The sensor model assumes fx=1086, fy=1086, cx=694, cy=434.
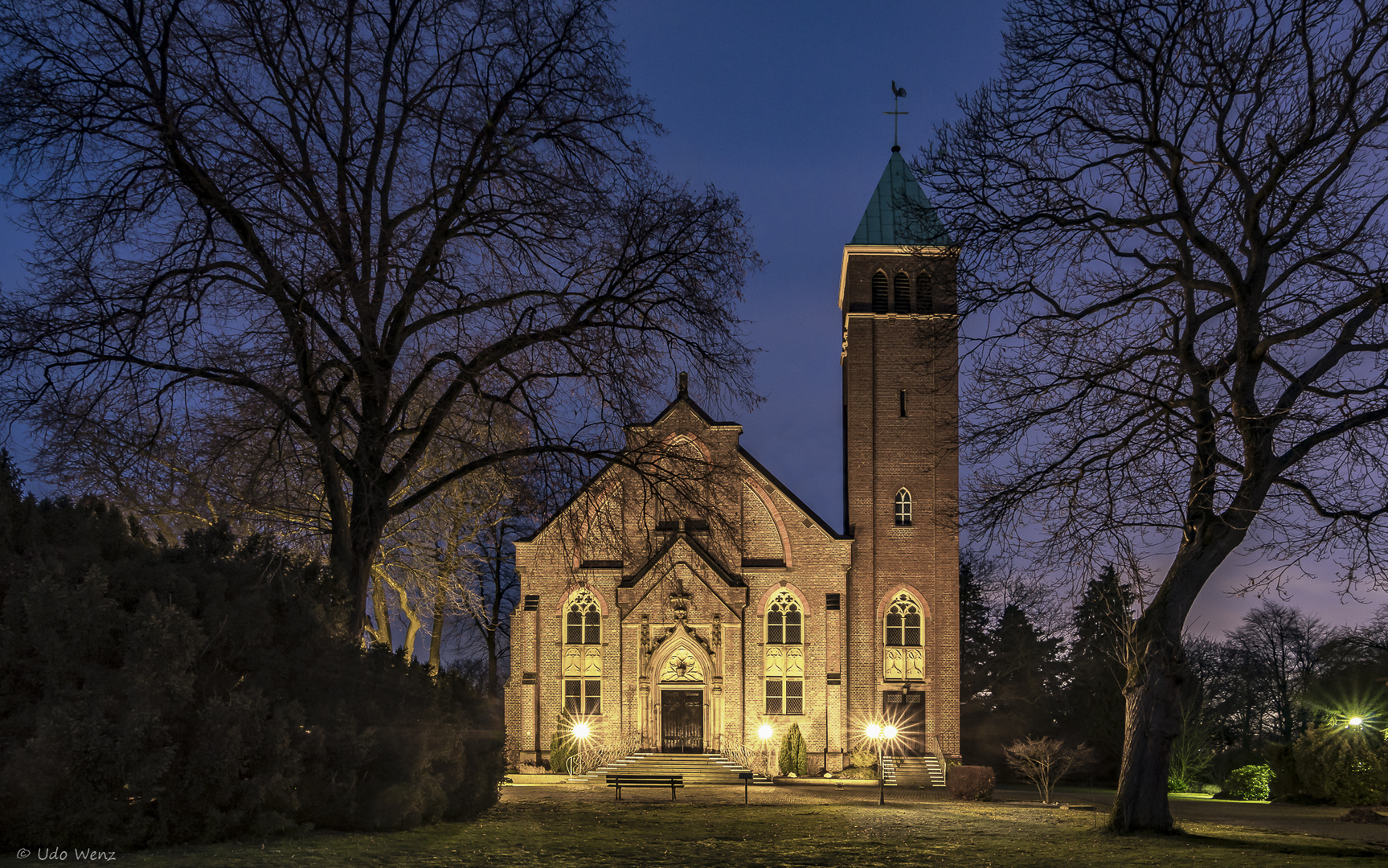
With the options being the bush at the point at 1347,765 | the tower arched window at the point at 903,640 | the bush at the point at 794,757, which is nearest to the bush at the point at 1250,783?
the bush at the point at 1347,765

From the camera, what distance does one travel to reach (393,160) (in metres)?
13.2

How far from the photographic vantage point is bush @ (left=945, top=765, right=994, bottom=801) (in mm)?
29750

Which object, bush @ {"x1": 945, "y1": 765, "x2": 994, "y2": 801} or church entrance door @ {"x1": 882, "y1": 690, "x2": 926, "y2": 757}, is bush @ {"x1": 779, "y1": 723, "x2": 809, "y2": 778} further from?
bush @ {"x1": 945, "y1": 765, "x2": 994, "y2": 801}

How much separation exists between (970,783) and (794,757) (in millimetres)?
5388

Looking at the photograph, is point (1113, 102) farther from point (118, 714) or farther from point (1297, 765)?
point (1297, 765)

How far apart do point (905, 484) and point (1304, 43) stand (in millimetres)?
22733

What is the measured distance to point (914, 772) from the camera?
32562mm

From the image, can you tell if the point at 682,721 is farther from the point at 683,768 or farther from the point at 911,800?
the point at 911,800

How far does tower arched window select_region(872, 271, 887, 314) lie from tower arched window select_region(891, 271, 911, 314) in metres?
0.24

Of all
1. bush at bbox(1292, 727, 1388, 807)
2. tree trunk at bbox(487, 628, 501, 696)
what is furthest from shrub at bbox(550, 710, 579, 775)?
bush at bbox(1292, 727, 1388, 807)

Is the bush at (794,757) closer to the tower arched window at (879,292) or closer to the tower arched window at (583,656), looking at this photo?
the tower arched window at (583,656)

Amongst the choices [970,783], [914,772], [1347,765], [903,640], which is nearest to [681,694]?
[903,640]

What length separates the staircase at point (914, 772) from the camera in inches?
1265

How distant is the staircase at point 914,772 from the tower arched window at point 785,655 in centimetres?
314
